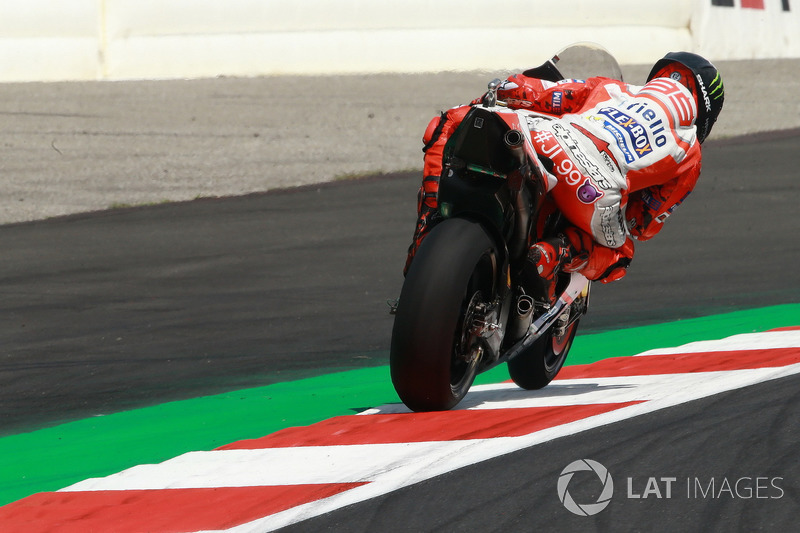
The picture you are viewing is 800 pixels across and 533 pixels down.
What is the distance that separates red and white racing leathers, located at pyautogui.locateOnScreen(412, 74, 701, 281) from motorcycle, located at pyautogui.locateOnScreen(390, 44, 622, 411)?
0.37 feet

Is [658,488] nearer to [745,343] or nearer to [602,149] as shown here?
[602,149]

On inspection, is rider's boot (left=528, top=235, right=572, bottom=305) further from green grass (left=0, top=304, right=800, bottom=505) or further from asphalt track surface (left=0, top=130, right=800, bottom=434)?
asphalt track surface (left=0, top=130, right=800, bottom=434)

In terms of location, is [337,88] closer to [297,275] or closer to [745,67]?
[745,67]

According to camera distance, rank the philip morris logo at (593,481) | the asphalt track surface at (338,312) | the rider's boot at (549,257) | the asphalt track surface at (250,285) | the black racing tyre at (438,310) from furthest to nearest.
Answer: the asphalt track surface at (250,285), the rider's boot at (549,257), the black racing tyre at (438,310), the asphalt track surface at (338,312), the philip morris logo at (593,481)

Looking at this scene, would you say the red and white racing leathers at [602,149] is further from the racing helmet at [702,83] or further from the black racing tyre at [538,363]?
the black racing tyre at [538,363]

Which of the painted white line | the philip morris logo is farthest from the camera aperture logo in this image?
the painted white line

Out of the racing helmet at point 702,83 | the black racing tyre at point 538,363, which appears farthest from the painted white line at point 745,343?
the racing helmet at point 702,83

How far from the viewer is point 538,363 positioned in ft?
17.6

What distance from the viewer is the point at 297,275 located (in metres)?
8.62

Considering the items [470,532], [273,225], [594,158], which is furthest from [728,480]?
[273,225]

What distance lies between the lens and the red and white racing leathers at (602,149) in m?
4.81

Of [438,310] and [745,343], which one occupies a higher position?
[438,310]

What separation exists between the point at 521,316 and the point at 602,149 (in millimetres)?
693

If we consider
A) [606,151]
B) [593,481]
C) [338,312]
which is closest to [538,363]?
[606,151]
